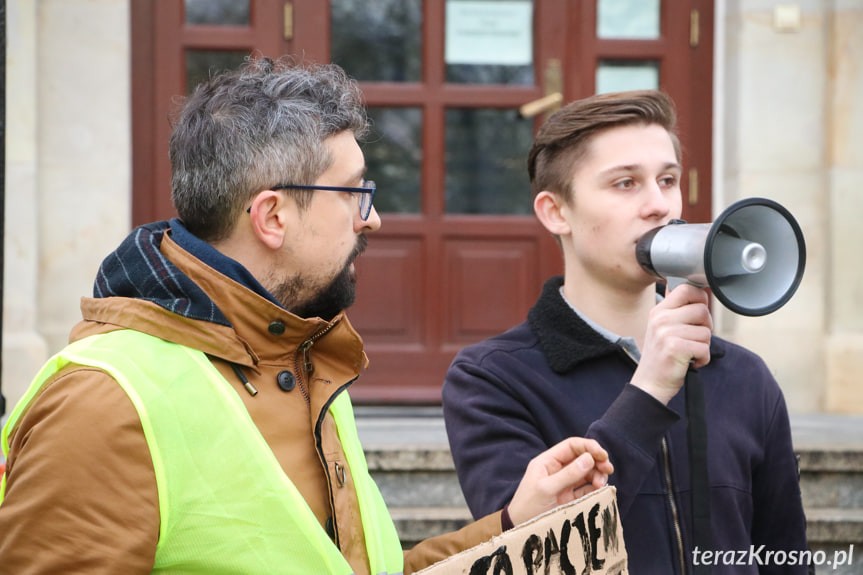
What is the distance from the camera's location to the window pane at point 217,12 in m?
5.37

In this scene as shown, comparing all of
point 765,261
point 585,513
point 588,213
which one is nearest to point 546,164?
point 588,213

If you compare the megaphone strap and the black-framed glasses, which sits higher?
the black-framed glasses

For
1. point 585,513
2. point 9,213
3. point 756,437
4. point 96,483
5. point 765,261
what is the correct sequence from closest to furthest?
point 96,483 < point 585,513 < point 765,261 < point 756,437 < point 9,213

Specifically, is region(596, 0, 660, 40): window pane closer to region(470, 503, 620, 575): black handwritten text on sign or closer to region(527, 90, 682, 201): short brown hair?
region(527, 90, 682, 201): short brown hair

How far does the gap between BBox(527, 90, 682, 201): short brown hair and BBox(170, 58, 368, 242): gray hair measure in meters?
0.55

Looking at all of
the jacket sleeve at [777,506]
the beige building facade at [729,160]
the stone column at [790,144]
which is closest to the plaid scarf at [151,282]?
the jacket sleeve at [777,506]

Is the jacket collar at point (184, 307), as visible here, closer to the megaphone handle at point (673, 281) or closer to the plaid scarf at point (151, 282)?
the plaid scarf at point (151, 282)

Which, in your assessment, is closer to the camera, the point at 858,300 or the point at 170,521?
the point at 170,521

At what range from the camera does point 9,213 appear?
4875 mm

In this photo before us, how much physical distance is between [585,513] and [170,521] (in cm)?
66

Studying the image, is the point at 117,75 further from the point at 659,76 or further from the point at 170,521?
the point at 170,521

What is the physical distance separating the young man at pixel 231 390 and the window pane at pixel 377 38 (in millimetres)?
3480

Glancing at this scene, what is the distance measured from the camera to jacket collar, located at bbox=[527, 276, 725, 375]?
2.10m

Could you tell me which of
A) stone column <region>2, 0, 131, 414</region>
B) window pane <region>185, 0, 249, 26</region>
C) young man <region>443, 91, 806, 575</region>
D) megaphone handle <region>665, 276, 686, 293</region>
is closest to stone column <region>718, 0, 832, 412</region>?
window pane <region>185, 0, 249, 26</region>
